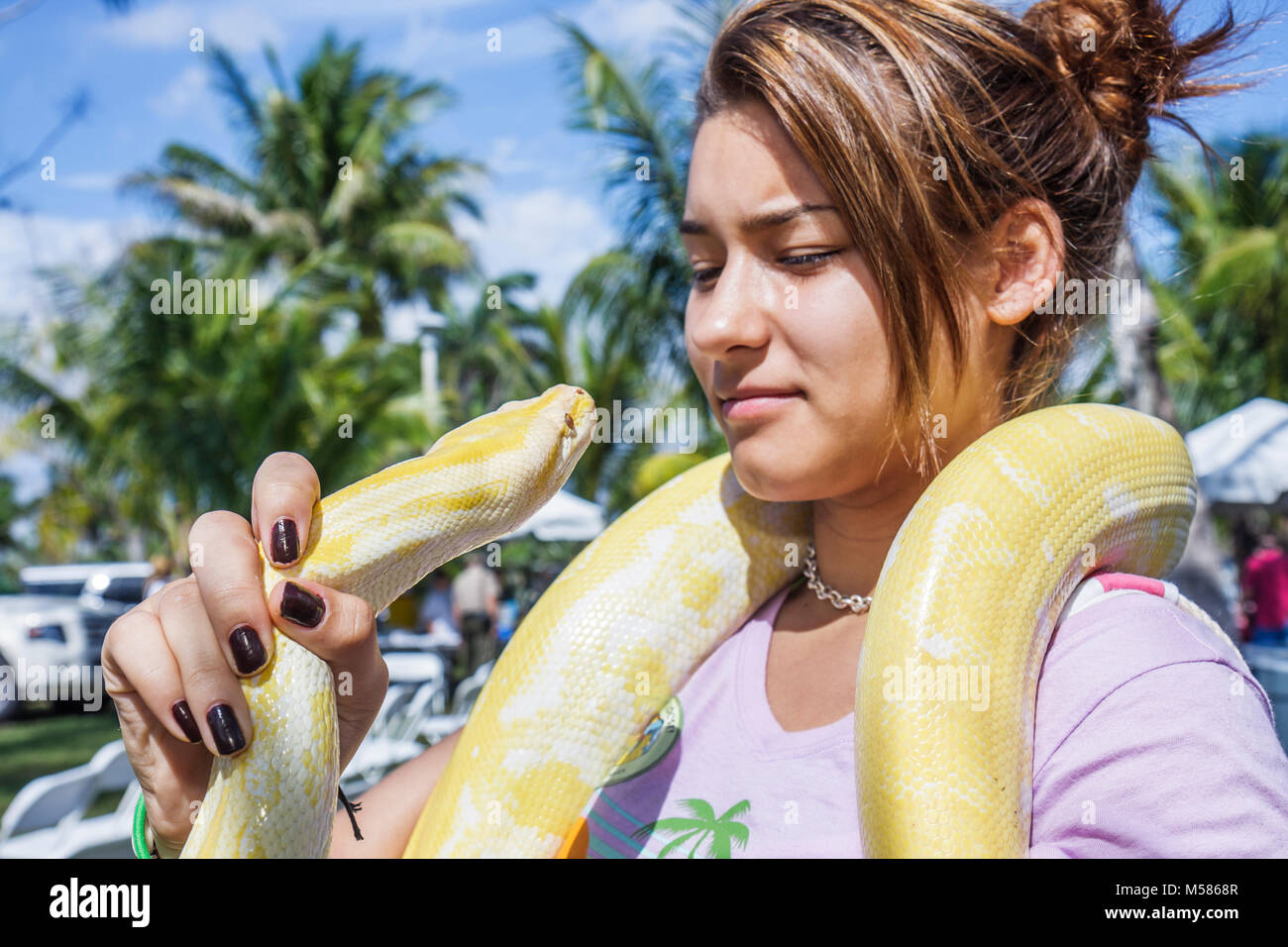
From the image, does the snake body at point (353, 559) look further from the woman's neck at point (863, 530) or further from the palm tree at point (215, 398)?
the palm tree at point (215, 398)

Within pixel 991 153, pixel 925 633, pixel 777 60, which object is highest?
pixel 777 60

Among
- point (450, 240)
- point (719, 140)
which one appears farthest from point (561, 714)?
point (450, 240)

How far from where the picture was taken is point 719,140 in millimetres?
1253

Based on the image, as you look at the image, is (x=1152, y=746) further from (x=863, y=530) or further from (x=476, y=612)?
(x=476, y=612)

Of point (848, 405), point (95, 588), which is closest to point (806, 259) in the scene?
point (848, 405)

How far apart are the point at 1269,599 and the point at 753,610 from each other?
806cm

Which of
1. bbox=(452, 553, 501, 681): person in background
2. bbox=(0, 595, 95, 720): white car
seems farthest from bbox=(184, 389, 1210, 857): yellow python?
bbox=(0, 595, 95, 720): white car

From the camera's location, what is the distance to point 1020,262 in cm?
127

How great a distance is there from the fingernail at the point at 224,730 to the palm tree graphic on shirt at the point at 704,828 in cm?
51

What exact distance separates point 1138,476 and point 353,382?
1169 centimetres
